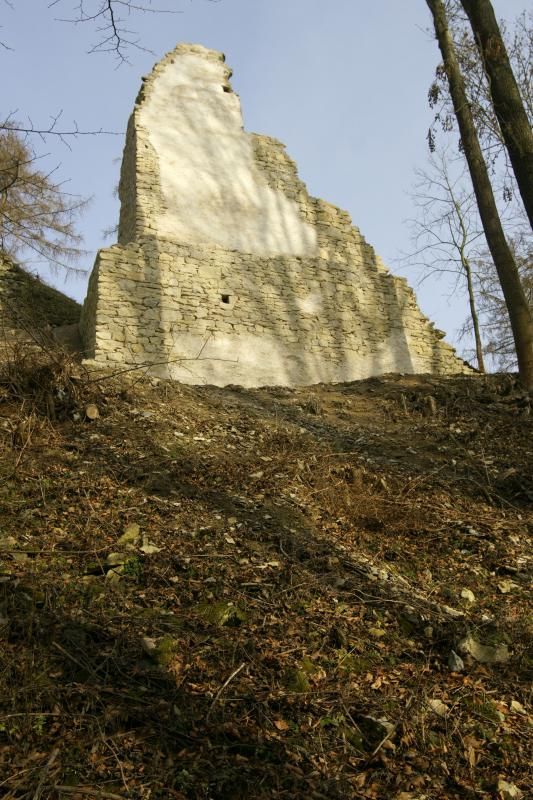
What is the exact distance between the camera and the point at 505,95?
24.4 feet

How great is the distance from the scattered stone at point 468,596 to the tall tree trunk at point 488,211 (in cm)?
477

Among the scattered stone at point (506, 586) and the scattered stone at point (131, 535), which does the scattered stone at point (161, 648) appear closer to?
the scattered stone at point (131, 535)

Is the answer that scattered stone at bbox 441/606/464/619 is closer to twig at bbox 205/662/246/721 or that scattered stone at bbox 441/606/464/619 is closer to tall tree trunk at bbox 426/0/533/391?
twig at bbox 205/662/246/721

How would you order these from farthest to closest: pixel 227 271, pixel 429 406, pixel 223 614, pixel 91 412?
pixel 227 271
pixel 429 406
pixel 91 412
pixel 223 614

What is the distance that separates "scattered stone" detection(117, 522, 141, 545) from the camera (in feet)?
14.2

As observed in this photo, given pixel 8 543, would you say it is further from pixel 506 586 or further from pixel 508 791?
pixel 506 586

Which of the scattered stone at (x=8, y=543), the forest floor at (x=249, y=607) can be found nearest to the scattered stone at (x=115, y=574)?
the forest floor at (x=249, y=607)

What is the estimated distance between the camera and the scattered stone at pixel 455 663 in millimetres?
3463

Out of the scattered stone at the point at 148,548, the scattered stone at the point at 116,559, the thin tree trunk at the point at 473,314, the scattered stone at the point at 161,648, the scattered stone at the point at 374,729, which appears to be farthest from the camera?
the thin tree trunk at the point at 473,314

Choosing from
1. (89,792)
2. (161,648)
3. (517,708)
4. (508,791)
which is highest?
(161,648)

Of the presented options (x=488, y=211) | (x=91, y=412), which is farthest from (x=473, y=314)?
(x=91, y=412)

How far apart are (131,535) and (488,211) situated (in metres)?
7.05

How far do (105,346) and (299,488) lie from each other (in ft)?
17.1

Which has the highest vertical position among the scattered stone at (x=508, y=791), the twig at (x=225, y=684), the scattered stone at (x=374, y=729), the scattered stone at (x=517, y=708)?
the twig at (x=225, y=684)
